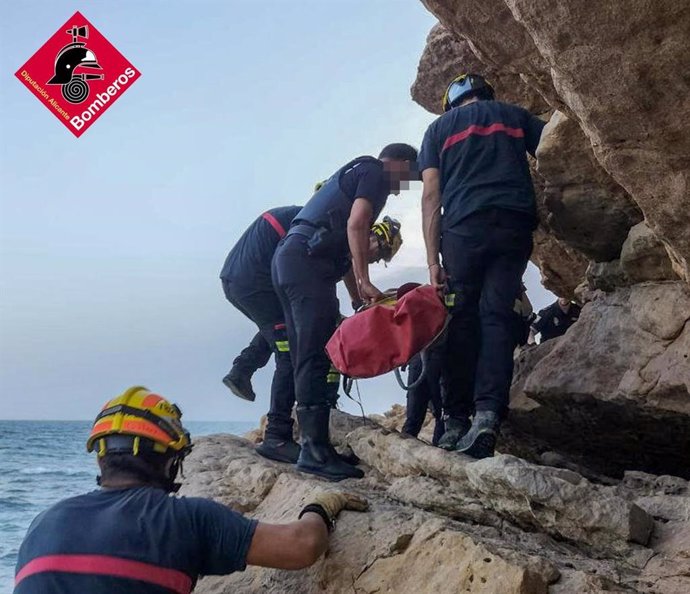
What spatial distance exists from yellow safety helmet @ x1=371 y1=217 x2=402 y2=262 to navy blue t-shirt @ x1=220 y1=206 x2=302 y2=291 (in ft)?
2.31

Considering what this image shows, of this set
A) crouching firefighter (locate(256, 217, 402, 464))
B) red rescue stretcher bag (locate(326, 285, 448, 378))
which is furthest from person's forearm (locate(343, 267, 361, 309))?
red rescue stretcher bag (locate(326, 285, 448, 378))

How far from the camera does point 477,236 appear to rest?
186 inches

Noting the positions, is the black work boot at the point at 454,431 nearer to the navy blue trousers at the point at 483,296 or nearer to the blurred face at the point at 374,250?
the navy blue trousers at the point at 483,296

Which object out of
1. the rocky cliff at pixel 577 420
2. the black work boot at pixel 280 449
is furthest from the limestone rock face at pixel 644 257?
the black work boot at pixel 280 449

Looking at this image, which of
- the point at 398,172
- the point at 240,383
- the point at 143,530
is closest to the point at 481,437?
the point at 398,172

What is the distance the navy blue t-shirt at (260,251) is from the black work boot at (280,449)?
4.03 ft

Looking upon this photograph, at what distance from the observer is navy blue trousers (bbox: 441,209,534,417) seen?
459 cm

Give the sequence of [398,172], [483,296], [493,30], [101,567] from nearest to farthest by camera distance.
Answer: [101,567], [483,296], [398,172], [493,30]

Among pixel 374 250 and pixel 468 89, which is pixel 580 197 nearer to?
pixel 468 89

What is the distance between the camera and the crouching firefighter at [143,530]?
2609 mm

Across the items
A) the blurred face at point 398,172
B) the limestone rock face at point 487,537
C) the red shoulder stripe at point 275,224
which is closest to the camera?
the limestone rock face at point 487,537

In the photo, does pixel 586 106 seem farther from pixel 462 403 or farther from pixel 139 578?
pixel 139 578

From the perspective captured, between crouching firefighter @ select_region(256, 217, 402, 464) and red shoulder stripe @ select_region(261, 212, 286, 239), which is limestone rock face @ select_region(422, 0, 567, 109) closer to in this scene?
crouching firefighter @ select_region(256, 217, 402, 464)

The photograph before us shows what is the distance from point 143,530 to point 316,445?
2.05m
